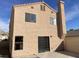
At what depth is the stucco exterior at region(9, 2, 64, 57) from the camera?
14.9 metres

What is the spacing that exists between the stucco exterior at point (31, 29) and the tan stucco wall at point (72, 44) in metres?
1.32

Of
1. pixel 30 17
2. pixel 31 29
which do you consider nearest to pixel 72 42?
pixel 31 29

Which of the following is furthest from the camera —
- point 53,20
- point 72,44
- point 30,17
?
point 53,20

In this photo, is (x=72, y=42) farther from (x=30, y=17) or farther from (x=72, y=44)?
(x=30, y=17)

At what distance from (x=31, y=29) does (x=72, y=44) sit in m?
6.62

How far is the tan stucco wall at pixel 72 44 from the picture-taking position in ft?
51.3

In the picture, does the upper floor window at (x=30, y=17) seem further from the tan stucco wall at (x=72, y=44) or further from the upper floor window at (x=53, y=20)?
the tan stucco wall at (x=72, y=44)

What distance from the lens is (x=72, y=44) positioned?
16.8 meters

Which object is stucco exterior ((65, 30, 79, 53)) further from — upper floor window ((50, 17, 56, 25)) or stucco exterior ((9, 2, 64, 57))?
upper floor window ((50, 17, 56, 25))

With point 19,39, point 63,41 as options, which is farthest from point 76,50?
point 19,39

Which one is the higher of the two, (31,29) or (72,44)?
(31,29)

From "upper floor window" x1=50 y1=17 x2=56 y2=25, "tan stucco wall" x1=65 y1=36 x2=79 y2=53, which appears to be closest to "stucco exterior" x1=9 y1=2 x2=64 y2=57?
"upper floor window" x1=50 y1=17 x2=56 y2=25

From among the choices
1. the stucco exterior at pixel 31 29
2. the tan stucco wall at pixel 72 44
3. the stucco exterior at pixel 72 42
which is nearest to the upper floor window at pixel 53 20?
the stucco exterior at pixel 31 29

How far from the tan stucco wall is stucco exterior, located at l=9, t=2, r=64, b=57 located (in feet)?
A: 4.34
